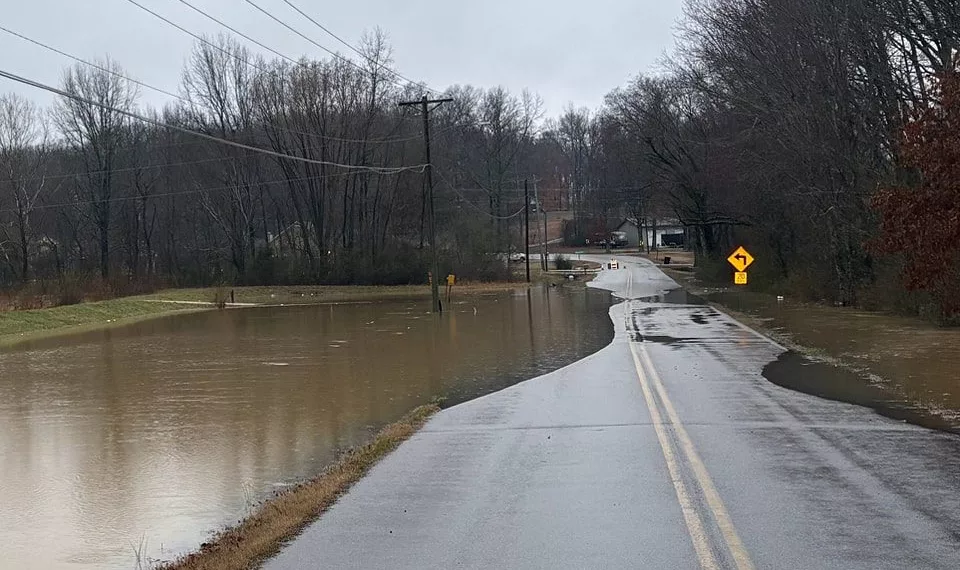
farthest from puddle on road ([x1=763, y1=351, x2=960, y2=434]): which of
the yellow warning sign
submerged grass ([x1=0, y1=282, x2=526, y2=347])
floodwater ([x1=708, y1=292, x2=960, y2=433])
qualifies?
submerged grass ([x1=0, y1=282, x2=526, y2=347])

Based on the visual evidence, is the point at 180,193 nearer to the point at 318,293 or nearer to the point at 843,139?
the point at 318,293

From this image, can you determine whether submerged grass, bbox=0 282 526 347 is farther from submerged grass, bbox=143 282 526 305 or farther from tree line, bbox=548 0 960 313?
tree line, bbox=548 0 960 313

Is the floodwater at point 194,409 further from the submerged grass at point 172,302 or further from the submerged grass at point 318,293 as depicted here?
the submerged grass at point 318,293

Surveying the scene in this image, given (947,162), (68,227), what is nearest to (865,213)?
(947,162)

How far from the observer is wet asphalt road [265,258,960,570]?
6.08 m

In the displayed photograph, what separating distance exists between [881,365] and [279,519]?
1264cm

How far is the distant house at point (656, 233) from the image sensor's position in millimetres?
122125

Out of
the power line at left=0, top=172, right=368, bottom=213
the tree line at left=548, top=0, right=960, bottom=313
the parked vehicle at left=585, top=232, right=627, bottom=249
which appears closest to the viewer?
the tree line at left=548, top=0, right=960, bottom=313

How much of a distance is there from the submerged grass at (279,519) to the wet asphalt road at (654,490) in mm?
169

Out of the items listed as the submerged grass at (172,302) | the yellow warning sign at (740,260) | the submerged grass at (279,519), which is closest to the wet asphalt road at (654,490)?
the submerged grass at (279,519)

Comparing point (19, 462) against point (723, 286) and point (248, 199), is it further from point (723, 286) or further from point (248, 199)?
point (248, 199)

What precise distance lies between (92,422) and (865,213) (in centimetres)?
2470

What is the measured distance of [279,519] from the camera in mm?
7273

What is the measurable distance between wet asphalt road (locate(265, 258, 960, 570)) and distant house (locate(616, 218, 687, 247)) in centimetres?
10807
